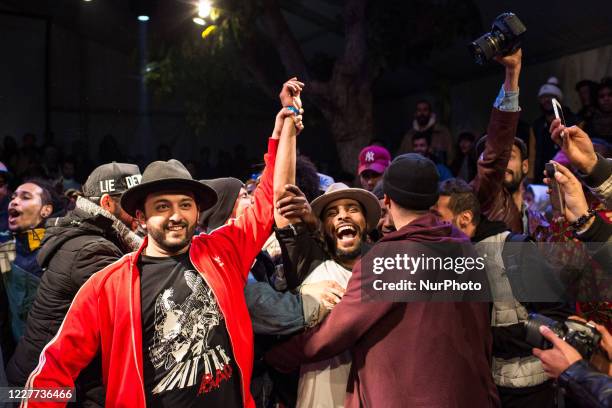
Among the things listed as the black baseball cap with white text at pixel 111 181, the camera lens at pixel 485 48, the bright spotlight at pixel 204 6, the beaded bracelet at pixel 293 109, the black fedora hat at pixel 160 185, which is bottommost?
the black fedora hat at pixel 160 185

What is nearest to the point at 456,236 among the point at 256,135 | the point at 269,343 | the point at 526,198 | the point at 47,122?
the point at 269,343

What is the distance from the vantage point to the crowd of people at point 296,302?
2.62 metres

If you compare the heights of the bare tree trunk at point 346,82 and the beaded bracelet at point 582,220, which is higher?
the bare tree trunk at point 346,82

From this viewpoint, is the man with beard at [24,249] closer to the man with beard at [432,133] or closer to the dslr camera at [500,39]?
the dslr camera at [500,39]


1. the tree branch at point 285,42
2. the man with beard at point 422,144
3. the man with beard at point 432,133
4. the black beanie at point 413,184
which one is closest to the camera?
the black beanie at point 413,184

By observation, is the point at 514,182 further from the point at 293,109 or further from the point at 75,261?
the point at 75,261

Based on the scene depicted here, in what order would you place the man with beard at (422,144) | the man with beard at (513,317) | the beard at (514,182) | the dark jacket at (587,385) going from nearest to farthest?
the dark jacket at (587,385) < the man with beard at (513,317) < the beard at (514,182) < the man with beard at (422,144)

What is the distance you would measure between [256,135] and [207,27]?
4.55 meters

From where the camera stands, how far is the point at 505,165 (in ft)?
12.5

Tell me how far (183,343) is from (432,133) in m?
5.94

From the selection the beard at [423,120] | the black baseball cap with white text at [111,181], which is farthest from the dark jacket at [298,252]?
the beard at [423,120]

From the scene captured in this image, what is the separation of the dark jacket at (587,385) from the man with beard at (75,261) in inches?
82.4

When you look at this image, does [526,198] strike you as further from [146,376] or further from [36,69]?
[36,69]

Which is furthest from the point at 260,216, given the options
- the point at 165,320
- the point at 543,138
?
the point at 543,138
